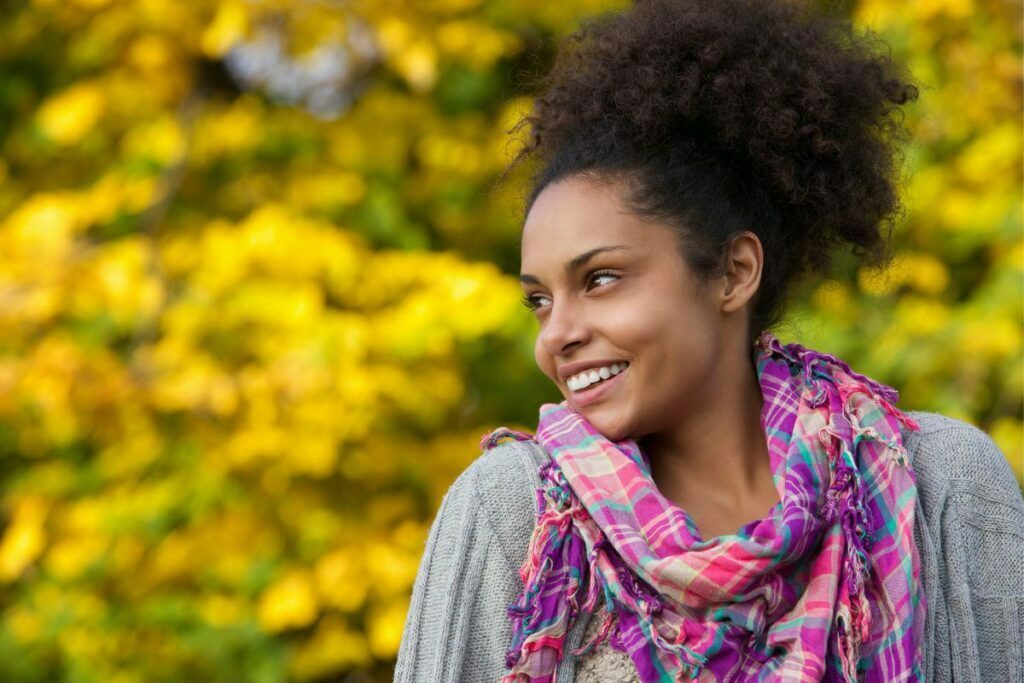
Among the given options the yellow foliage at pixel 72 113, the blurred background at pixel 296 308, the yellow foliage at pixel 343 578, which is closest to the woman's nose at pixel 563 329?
the blurred background at pixel 296 308

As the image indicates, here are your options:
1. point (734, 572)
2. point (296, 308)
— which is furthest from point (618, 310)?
point (296, 308)

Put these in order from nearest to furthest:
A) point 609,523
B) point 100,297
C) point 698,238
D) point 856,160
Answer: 1. point 609,523
2. point 698,238
3. point 856,160
4. point 100,297

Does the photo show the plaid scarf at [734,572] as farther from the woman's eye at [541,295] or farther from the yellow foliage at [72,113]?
the yellow foliage at [72,113]

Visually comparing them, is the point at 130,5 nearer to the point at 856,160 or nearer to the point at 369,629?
→ the point at 369,629

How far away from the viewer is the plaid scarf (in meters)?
1.68

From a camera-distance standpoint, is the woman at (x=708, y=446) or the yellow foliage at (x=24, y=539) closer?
the woman at (x=708, y=446)

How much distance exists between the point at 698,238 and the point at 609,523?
433 millimetres

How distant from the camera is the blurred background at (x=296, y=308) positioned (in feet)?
11.1

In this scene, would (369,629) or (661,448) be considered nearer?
(661,448)

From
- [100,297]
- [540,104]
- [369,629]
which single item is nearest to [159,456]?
[100,297]

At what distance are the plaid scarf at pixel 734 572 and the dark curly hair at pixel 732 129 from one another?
0.32 metres

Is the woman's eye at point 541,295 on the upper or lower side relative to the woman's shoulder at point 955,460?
upper

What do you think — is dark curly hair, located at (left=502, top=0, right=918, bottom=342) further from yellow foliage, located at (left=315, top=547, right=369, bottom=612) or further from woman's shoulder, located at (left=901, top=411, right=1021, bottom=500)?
yellow foliage, located at (left=315, top=547, right=369, bottom=612)

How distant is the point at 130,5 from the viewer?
141 inches
